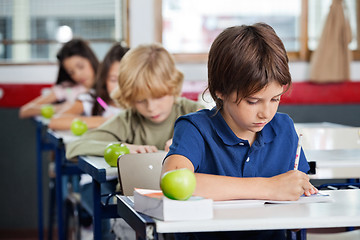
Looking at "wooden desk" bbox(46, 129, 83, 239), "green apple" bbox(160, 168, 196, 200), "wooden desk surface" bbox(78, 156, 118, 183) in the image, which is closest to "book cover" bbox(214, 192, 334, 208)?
"green apple" bbox(160, 168, 196, 200)

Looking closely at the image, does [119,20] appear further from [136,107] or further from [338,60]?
[136,107]

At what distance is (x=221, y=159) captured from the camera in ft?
5.23

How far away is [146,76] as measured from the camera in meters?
2.38

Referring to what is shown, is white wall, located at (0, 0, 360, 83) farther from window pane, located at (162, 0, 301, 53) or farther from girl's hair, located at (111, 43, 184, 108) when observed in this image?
girl's hair, located at (111, 43, 184, 108)

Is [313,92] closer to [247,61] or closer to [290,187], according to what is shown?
[247,61]

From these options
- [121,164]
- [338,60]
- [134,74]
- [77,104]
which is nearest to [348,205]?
[121,164]

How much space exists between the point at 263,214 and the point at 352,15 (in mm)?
3903

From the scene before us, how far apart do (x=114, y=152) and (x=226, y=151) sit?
518 mm

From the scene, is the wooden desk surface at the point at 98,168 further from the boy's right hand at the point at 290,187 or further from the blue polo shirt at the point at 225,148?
the boy's right hand at the point at 290,187

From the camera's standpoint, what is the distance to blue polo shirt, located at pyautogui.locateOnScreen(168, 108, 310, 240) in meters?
1.56

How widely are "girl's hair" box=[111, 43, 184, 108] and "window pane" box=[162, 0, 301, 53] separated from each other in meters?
2.20

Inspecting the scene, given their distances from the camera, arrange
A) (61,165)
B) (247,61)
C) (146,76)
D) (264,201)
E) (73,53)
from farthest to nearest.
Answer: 1. (73,53)
2. (61,165)
3. (146,76)
4. (247,61)
5. (264,201)

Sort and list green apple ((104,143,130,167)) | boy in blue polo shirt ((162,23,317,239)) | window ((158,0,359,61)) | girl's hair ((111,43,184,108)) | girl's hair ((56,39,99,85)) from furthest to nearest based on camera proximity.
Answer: window ((158,0,359,61)) < girl's hair ((56,39,99,85)) < girl's hair ((111,43,184,108)) < green apple ((104,143,130,167)) < boy in blue polo shirt ((162,23,317,239))

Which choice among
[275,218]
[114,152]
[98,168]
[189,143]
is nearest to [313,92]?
[114,152]
